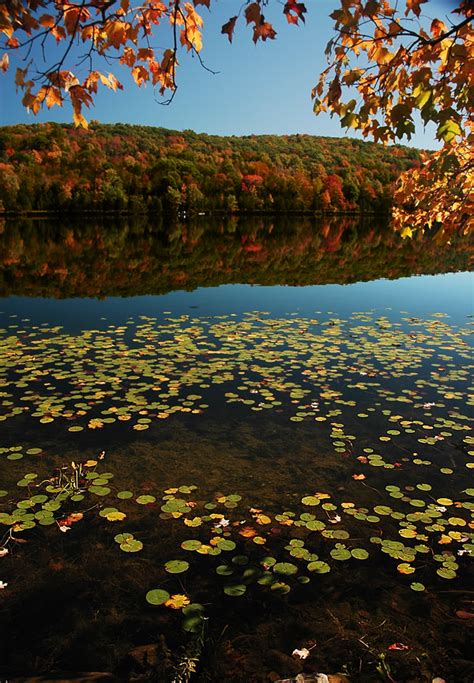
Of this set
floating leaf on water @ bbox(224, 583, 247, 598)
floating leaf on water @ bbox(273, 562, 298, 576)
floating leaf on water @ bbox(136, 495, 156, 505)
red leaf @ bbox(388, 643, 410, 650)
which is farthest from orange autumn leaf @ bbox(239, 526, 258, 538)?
red leaf @ bbox(388, 643, 410, 650)

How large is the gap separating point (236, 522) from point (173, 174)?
10270 cm

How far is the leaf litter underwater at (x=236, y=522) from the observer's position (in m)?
3.66

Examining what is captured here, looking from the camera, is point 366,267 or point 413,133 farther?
point 366,267

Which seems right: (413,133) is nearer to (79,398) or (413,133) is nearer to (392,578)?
(392,578)

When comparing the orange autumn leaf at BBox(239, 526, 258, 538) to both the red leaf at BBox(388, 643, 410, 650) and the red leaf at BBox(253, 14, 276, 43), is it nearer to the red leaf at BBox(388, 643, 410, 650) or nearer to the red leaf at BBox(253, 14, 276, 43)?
the red leaf at BBox(388, 643, 410, 650)

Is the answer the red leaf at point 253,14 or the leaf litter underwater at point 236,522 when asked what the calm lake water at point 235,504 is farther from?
the red leaf at point 253,14

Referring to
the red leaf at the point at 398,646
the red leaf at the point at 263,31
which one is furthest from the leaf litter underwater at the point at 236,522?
the red leaf at the point at 263,31

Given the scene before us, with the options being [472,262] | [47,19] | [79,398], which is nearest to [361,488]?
[79,398]

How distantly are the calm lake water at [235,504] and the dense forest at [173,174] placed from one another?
82982 mm

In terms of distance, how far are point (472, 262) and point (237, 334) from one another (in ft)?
73.9

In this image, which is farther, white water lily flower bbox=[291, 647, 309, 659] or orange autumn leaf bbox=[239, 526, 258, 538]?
orange autumn leaf bbox=[239, 526, 258, 538]

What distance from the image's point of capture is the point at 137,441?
671 centimetres

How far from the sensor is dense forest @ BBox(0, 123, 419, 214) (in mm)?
90125

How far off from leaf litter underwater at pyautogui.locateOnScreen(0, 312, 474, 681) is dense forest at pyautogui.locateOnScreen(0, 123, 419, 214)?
84388mm
